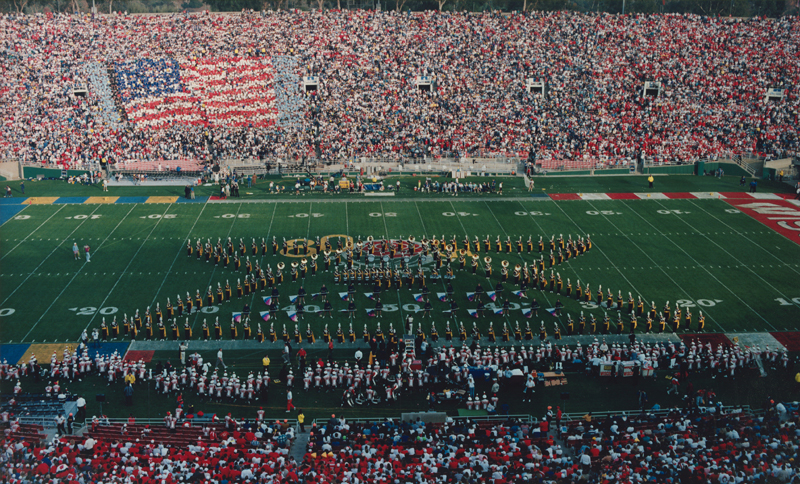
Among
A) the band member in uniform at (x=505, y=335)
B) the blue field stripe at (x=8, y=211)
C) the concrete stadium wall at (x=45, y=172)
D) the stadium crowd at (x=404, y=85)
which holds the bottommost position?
the band member in uniform at (x=505, y=335)

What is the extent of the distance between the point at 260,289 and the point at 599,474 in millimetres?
17018

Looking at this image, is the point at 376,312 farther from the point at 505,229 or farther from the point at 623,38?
the point at 623,38

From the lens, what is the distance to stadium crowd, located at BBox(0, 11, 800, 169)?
5316 centimetres

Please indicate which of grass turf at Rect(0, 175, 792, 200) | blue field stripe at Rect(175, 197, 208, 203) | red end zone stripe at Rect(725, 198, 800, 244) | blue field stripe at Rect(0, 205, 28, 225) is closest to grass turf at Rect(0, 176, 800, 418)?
grass turf at Rect(0, 175, 792, 200)

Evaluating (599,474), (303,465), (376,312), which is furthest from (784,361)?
(303,465)

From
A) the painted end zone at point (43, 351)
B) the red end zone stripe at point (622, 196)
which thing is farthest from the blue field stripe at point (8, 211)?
the red end zone stripe at point (622, 196)

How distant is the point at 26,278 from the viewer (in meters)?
32.0

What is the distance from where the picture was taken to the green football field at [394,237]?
28.8 meters

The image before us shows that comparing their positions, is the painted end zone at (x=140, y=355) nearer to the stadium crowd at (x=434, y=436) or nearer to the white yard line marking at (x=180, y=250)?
the stadium crowd at (x=434, y=436)

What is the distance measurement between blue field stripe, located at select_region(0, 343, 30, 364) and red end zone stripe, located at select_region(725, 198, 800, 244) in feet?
108

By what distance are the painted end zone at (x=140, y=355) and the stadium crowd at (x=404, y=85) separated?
26.7m

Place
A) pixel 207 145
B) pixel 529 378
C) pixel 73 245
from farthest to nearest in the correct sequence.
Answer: pixel 207 145
pixel 73 245
pixel 529 378

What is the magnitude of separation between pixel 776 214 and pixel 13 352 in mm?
36324

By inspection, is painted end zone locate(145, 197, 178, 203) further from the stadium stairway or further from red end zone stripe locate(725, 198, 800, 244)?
red end zone stripe locate(725, 198, 800, 244)
